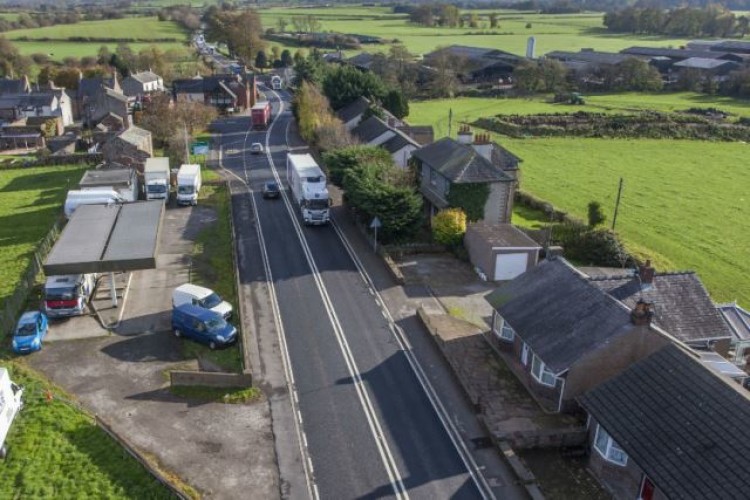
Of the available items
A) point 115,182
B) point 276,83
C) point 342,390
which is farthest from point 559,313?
point 276,83

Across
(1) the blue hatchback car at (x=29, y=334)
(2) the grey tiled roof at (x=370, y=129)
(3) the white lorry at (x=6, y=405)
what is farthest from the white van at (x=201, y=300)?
(2) the grey tiled roof at (x=370, y=129)

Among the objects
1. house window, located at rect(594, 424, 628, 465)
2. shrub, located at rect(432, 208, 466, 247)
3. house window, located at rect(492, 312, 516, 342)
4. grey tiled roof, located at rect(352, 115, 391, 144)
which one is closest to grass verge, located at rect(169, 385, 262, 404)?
Result: house window, located at rect(492, 312, 516, 342)

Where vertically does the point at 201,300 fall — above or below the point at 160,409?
above

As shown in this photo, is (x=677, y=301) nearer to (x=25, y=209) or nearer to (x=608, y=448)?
(x=608, y=448)

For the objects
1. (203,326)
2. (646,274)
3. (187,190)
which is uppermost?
(646,274)

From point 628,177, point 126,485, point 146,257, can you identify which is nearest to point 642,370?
point 126,485

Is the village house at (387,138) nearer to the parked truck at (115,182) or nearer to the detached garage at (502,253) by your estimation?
the detached garage at (502,253)
